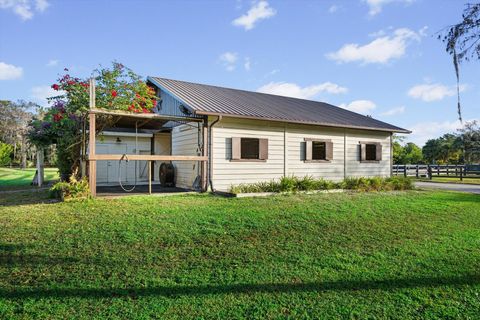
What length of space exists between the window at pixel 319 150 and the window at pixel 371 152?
276 centimetres

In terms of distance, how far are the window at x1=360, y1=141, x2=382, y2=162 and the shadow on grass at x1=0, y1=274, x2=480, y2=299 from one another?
34.7ft

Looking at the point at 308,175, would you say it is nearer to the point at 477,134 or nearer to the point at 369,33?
the point at 369,33

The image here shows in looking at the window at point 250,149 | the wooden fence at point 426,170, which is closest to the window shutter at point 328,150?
the window at point 250,149

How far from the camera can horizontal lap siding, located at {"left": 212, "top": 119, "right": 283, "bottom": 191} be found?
33.8 ft

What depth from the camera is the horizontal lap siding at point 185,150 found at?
1070cm

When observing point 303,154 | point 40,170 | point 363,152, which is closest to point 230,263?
point 303,154

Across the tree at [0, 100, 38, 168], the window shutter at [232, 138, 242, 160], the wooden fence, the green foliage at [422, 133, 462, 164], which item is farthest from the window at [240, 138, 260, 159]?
the green foliage at [422, 133, 462, 164]

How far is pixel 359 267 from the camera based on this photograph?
4.23 m

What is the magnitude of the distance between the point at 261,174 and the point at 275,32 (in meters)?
5.67

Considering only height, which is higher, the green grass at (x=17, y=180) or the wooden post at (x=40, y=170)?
the wooden post at (x=40, y=170)

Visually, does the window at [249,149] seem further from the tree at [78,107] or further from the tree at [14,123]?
the tree at [14,123]

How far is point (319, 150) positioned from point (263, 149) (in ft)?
11.7

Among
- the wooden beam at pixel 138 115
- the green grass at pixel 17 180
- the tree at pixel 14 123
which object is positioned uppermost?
the tree at pixel 14 123

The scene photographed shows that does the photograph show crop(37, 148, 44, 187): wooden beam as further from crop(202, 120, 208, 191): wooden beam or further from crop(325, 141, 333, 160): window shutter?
crop(325, 141, 333, 160): window shutter
